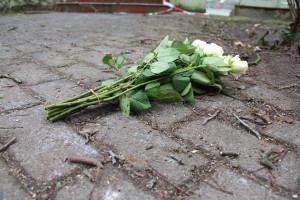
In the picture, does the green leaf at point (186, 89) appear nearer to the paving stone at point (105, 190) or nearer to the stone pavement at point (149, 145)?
the stone pavement at point (149, 145)

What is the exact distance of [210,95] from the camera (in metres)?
1.80

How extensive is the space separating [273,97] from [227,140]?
0.67m

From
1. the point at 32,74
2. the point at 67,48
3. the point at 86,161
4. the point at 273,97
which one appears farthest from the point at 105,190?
the point at 67,48

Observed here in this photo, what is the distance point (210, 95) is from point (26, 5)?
589cm

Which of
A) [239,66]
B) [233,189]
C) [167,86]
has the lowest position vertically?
[233,189]

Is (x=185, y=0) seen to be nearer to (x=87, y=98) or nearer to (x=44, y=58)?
(x=44, y=58)

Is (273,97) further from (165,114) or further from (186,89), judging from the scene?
(165,114)

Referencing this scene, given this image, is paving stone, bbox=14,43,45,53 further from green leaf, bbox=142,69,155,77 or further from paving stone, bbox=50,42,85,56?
green leaf, bbox=142,69,155,77

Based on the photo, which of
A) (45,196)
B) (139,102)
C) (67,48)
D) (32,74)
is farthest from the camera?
(67,48)

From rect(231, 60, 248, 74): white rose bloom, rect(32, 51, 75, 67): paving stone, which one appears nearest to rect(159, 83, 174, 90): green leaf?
rect(231, 60, 248, 74): white rose bloom

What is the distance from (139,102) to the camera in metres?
1.50

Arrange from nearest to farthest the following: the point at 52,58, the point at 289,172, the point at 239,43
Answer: the point at 289,172, the point at 52,58, the point at 239,43

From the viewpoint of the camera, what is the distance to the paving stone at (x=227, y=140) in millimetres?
1178

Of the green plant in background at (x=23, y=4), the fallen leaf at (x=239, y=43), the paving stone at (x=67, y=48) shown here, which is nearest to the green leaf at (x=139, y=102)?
the paving stone at (x=67, y=48)
